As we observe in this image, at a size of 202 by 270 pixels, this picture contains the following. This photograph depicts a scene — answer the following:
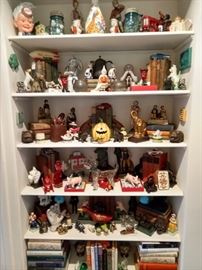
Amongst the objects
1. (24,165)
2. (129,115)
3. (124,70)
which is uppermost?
(124,70)

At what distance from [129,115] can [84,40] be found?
0.54 metres

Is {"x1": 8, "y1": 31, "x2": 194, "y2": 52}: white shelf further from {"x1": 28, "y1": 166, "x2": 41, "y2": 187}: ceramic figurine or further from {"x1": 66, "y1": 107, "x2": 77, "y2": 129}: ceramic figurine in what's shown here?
{"x1": 28, "y1": 166, "x2": 41, "y2": 187}: ceramic figurine

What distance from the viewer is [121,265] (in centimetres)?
147

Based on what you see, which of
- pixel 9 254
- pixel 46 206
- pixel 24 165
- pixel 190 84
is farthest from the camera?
pixel 46 206

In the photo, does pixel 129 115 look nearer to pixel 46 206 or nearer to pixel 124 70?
pixel 124 70

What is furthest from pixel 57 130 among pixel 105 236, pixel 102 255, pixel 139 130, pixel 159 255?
pixel 159 255

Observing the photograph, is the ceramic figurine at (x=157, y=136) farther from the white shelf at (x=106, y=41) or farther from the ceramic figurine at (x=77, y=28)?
the ceramic figurine at (x=77, y=28)

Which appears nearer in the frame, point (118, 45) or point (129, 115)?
point (118, 45)

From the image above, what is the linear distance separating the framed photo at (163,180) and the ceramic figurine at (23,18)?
1.08 meters

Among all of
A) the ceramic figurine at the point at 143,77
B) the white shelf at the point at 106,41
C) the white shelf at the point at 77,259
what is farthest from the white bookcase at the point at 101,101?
the white shelf at the point at 77,259

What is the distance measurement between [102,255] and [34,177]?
62 centimetres

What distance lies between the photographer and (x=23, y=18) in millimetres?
1229

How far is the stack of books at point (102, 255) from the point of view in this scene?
1414mm
